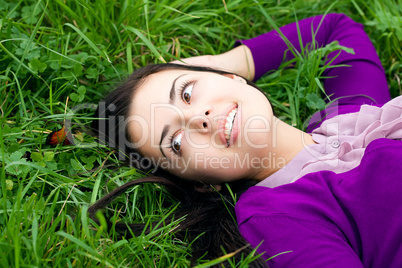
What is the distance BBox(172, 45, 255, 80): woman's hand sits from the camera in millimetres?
2830

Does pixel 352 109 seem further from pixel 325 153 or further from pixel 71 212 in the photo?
pixel 71 212

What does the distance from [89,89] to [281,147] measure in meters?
1.26

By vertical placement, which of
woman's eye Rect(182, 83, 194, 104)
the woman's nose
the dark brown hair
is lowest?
the dark brown hair

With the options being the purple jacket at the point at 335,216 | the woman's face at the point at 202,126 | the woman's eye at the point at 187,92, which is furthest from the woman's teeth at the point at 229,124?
the purple jacket at the point at 335,216

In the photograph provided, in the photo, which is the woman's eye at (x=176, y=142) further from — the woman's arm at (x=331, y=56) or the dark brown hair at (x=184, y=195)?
the woman's arm at (x=331, y=56)

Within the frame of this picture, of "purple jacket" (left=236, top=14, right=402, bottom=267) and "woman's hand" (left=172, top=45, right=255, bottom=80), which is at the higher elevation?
"woman's hand" (left=172, top=45, right=255, bottom=80)

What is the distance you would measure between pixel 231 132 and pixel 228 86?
0.27 m

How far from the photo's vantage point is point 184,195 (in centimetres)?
232

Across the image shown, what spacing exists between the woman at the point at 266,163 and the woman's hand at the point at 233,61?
12.0 inches

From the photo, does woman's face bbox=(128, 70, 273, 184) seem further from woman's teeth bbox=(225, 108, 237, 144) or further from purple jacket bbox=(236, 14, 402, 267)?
purple jacket bbox=(236, 14, 402, 267)

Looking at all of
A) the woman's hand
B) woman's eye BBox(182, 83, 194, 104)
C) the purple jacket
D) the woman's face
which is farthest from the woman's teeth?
the woman's hand

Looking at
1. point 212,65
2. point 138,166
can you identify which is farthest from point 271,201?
point 212,65

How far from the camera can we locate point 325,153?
7.57 ft

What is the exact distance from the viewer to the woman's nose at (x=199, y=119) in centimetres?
208
